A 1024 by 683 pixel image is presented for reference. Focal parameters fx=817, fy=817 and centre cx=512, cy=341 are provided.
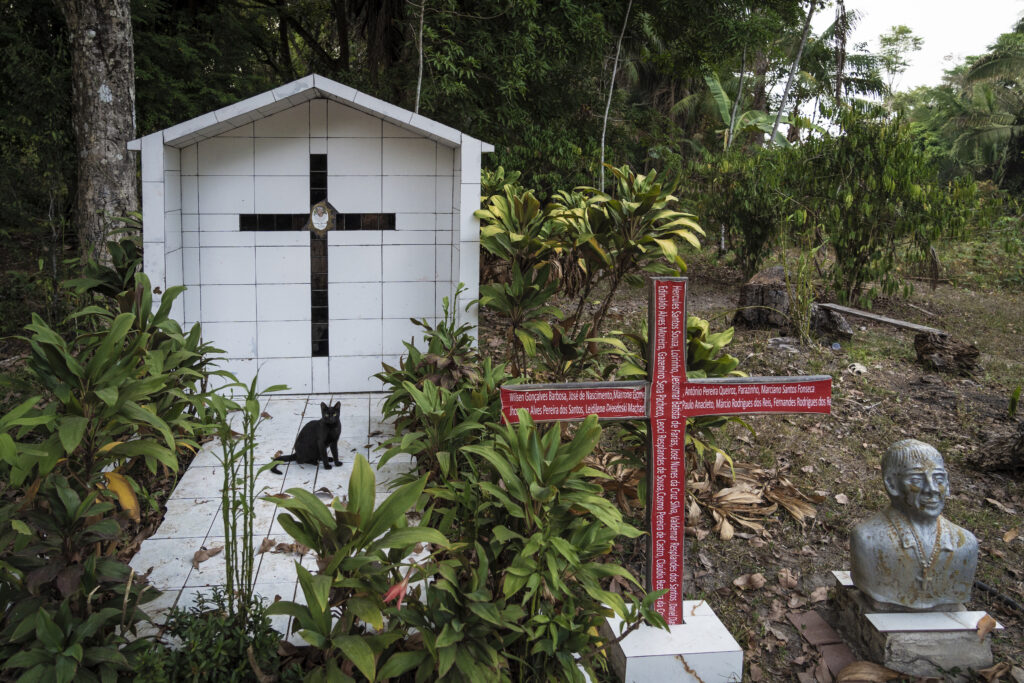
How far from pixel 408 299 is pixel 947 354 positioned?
5.62 metres

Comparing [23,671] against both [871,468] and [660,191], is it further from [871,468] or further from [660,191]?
[871,468]

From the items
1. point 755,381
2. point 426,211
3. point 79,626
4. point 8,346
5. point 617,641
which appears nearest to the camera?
point 79,626

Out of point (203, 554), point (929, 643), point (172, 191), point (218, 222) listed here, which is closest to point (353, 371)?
point (218, 222)

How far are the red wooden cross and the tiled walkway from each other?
1835 mm

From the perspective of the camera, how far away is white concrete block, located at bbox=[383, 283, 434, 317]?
7602 millimetres

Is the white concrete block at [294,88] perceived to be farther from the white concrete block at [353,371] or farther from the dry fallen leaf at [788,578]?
the dry fallen leaf at [788,578]

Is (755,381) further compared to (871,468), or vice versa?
(871,468)

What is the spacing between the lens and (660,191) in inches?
236

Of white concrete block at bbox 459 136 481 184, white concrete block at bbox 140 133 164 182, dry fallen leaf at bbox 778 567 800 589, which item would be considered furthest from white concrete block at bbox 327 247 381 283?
dry fallen leaf at bbox 778 567 800 589

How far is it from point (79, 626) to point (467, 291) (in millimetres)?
4373

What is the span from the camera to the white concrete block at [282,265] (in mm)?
7320

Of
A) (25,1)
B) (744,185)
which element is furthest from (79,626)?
(25,1)

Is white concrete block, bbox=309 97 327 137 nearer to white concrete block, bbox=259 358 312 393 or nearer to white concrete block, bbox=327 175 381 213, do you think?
white concrete block, bbox=327 175 381 213

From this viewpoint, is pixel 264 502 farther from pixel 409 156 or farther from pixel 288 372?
pixel 409 156
